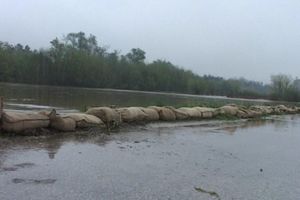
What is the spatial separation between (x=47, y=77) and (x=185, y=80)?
44951 millimetres

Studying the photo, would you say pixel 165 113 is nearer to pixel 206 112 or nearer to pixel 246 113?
pixel 206 112

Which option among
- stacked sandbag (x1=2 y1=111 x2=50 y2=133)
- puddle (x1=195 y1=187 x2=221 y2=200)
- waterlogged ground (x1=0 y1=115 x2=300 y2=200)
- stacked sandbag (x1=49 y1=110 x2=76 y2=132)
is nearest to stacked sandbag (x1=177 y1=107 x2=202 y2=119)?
waterlogged ground (x1=0 y1=115 x2=300 y2=200)

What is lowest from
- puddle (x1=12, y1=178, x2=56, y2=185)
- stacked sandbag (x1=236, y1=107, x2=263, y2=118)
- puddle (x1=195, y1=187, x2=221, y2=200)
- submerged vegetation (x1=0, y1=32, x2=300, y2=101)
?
puddle (x1=195, y1=187, x2=221, y2=200)

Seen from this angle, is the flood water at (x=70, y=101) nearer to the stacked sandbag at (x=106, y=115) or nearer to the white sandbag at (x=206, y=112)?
the white sandbag at (x=206, y=112)

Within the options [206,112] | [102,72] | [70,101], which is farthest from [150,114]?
[102,72]

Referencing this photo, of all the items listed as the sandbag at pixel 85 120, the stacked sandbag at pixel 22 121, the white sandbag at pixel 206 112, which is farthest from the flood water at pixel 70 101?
the stacked sandbag at pixel 22 121

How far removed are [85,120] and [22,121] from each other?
2660mm

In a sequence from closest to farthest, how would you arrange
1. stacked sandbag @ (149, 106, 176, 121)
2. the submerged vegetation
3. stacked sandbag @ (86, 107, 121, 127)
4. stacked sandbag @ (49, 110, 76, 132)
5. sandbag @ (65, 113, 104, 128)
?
stacked sandbag @ (49, 110, 76, 132), sandbag @ (65, 113, 104, 128), stacked sandbag @ (86, 107, 121, 127), stacked sandbag @ (149, 106, 176, 121), the submerged vegetation

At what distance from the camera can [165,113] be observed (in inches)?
798

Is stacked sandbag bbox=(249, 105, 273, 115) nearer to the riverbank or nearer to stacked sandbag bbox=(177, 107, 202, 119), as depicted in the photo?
the riverbank

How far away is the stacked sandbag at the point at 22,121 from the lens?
1182 cm

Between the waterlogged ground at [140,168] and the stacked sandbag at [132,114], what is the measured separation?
2.49m

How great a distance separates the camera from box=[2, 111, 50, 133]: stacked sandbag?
1182cm

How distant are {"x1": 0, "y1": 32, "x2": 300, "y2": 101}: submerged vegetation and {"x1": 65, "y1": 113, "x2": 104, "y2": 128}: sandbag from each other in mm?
81441
